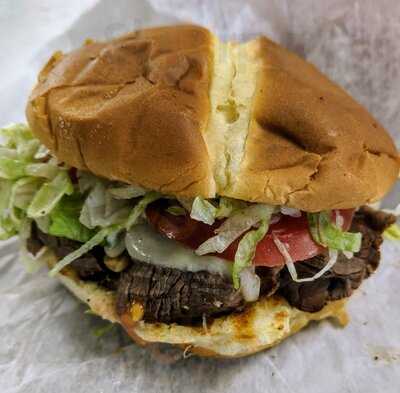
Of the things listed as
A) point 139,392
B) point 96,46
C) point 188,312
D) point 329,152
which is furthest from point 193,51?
point 139,392

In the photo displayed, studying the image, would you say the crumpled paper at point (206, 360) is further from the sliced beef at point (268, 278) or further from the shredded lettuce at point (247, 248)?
the shredded lettuce at point (247, 248)

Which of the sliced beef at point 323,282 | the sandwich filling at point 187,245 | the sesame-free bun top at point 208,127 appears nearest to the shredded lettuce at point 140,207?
the sandwich filling at point 187,245

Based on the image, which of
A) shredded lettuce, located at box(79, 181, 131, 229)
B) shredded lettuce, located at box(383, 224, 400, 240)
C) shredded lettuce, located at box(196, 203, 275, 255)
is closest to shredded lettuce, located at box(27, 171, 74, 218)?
shredded lettuce, located at box(79, 181, 131, 229)

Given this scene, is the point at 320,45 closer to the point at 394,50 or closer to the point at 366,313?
the point at 394,50

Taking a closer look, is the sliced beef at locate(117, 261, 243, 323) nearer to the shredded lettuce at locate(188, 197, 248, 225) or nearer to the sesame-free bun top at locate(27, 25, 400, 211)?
the shredded lettuce at locate(188, 197, 248, 225)

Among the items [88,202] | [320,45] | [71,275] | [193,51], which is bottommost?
[71,275]

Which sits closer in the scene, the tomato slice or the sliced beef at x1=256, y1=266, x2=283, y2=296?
the tomato slice

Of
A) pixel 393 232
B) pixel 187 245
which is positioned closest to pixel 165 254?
pixel 187 245
